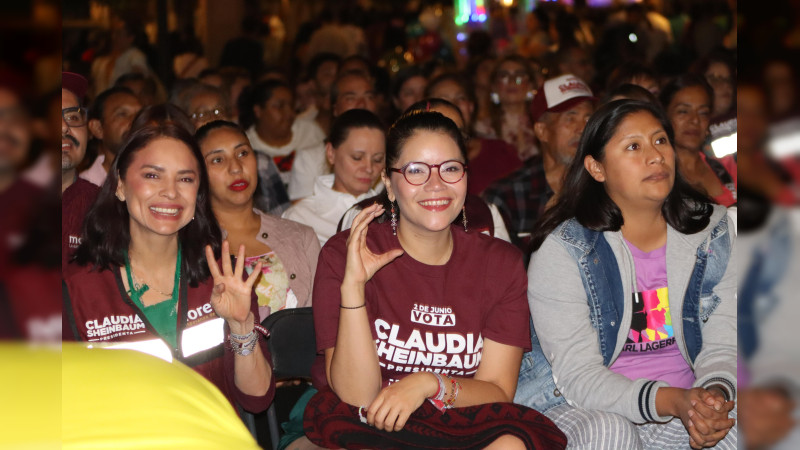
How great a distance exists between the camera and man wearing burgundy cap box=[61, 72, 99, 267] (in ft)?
10.7

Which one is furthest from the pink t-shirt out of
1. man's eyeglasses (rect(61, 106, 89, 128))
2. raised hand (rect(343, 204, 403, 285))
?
man's eyeglasses (rect(61, 106, 89, 128))

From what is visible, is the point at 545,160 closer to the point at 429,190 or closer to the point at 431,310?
the point at 429,190

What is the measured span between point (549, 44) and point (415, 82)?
204 inches

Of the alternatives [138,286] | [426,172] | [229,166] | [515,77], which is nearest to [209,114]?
[229,166]

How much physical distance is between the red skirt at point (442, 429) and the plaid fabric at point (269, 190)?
2.51 m

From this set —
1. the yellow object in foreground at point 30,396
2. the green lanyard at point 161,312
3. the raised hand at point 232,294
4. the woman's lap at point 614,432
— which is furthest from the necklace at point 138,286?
the yellow object in foreground at point 30,396

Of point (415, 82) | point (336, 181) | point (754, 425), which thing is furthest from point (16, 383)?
point (415, 82)

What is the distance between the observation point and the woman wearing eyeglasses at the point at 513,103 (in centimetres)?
612

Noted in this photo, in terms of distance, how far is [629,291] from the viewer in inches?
115

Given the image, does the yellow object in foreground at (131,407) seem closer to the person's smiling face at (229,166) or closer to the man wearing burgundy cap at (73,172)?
the man wearing burgundy cap at (73,172)

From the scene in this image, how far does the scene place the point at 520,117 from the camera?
6.20 meters

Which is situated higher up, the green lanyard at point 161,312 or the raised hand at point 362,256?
the raised hand at point 362,256

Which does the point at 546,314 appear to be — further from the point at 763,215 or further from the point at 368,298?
the point at 763,215

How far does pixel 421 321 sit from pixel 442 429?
0.36 m
